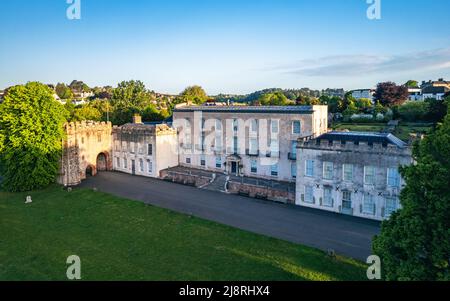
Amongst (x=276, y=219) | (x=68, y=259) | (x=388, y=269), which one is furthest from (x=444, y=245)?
(x=68, y=259)

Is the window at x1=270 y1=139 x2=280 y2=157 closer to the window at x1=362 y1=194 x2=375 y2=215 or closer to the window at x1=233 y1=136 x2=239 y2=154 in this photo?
the window at x1=233 y1=136 x2=239 y2=154

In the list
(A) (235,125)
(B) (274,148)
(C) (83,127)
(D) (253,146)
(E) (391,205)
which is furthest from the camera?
(C) (83,127)

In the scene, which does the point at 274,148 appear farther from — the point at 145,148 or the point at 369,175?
the point at 145,148

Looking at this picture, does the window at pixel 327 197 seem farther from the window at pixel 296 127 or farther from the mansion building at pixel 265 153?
the window at pixel 296 127

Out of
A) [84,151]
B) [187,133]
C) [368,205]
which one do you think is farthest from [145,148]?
[368,205]

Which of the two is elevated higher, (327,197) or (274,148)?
(274,148)

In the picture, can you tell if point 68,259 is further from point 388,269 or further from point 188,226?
point 388,269
